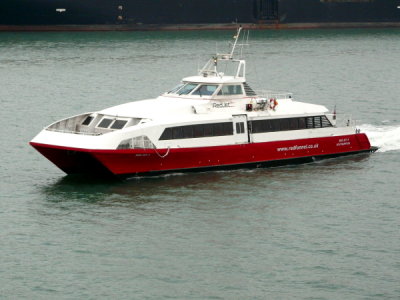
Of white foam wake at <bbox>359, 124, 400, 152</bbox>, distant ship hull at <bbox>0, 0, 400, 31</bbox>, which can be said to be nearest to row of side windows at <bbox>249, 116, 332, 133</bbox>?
white foam wake at <bbox>359, 124, 400, 152</bbox>

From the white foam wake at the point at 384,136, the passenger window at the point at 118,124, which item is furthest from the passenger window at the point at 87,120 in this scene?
the white foam wake at the point at 384,136

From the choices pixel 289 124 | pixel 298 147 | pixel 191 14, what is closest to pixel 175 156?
pixel 289 124

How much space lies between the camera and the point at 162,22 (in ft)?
408

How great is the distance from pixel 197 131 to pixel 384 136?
13789 millimetres

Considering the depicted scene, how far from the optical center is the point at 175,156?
38625 millimetres

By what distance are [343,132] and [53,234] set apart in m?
17.0

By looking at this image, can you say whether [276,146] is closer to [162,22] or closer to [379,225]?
[379,225]

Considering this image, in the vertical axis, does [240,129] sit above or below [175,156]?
above

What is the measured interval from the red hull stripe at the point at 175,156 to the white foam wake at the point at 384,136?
15.9 feet

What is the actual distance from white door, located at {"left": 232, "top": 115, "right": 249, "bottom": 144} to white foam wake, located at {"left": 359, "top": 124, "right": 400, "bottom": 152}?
8653mm

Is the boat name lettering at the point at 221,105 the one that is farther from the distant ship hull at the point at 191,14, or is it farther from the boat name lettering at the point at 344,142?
the distant ship hull at the point at 191,14

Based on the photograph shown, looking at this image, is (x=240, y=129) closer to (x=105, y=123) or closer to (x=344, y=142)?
(x=105, y=123)

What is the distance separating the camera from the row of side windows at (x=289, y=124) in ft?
134

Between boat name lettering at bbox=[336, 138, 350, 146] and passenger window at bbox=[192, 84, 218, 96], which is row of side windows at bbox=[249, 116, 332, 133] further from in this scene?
passenger window at bbox=[192, 84, 218, 96]
